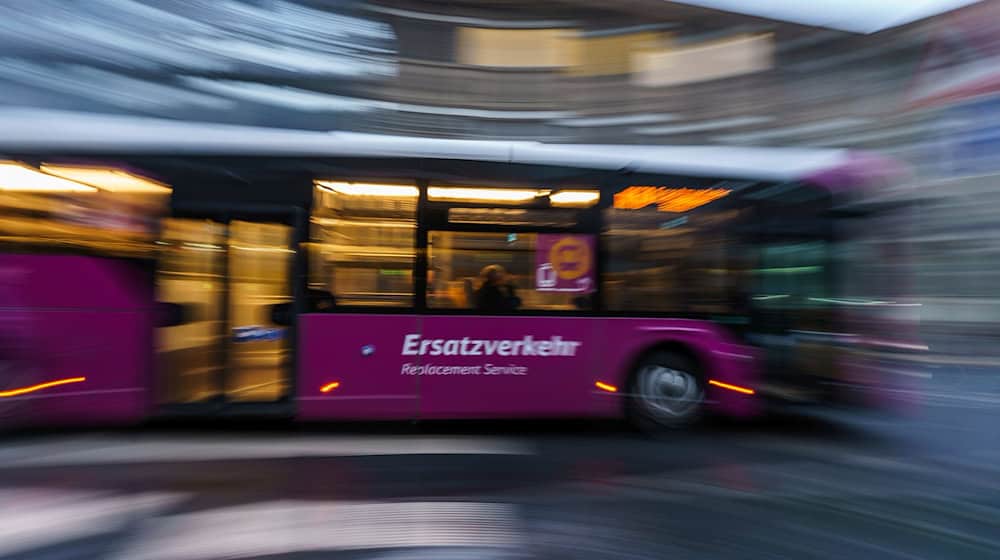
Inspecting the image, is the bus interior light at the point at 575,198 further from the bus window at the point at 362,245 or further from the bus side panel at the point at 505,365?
the bus window at the point at 362,245

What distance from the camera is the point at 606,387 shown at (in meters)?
6.79

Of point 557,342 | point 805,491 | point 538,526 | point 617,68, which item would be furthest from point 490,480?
point 617,68

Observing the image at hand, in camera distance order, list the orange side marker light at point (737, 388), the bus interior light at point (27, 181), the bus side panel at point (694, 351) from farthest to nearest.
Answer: the orange side marker light at point (737, 388) < the bus side panel at point (694, 351) < the bus interior light at point (27, 181)

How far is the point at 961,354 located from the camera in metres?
15.4

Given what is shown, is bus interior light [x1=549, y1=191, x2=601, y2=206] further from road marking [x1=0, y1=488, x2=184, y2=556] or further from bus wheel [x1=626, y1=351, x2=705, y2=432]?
road marking [x1=0, y1=488, x2=184, y2=556]

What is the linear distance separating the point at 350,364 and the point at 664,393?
3.16 m

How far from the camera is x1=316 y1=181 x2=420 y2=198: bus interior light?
6.48 m

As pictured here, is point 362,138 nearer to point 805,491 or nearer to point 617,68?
point 805,491

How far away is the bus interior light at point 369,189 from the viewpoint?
6.48m

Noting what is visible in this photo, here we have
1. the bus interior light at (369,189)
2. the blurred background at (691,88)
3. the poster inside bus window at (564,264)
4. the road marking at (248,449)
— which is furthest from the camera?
the blurred background at (691,88)

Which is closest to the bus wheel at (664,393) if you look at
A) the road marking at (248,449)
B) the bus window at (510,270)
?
the bus window at (510,270)

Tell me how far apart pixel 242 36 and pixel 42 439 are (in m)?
12.8

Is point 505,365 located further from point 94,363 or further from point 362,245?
point 94,363

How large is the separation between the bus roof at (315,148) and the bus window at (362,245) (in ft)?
1.36
